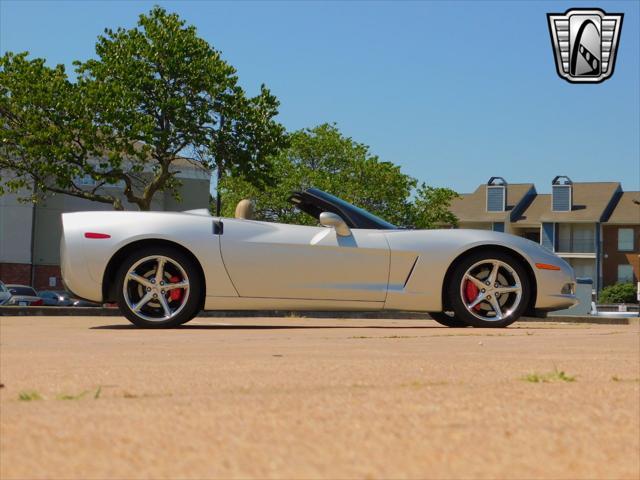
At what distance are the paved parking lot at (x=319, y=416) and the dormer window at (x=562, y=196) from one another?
77220 millimetres

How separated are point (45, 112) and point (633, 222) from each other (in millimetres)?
56073

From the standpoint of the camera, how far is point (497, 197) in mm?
81812

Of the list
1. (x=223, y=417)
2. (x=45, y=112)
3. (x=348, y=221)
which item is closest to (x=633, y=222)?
(x=45, y=112)

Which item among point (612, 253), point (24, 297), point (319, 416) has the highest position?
point (612, 253)

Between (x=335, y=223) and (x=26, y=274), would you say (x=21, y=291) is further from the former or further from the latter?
(x=335, y=223)

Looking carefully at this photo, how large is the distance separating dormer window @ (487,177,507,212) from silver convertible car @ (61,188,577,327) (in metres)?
73.6

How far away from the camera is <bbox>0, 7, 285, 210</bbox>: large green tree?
104 feet

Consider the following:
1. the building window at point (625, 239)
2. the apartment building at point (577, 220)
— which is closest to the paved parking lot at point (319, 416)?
the apartment building at point (577, 220)

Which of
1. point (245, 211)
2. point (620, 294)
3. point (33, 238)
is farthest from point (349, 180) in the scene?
point (245, 211)

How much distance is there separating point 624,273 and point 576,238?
476 centimetres

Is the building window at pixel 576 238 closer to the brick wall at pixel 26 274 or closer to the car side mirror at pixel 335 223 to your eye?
the brick wall at pixel 26 274

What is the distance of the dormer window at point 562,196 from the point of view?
79.9 m

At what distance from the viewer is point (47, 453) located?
7.60ft

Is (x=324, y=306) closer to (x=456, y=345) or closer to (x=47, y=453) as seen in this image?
(x=456, y=345)
